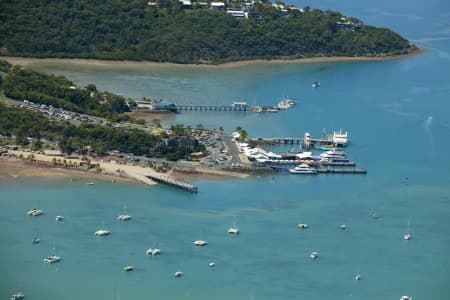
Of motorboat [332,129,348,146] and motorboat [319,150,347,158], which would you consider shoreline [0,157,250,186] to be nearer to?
motorboat [319,150,347,158]

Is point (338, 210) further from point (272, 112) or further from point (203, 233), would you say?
point (272, 112)

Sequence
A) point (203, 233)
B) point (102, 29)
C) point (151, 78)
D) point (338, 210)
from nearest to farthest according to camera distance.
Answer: point (203, 233) < point (338, 210) < point (151, 78) < point (102, 29)

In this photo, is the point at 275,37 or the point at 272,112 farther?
the point at 275,37

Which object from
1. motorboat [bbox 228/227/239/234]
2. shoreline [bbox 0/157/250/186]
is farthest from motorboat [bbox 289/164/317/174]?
motorboat [bbox 228/227/239/234]

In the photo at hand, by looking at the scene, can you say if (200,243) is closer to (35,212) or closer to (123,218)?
(123,218)

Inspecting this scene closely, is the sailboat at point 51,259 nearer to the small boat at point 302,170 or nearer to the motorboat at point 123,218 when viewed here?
the motorboat at point 123,218

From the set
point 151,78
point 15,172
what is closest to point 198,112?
point 151,78

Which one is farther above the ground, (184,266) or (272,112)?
(272,112)
